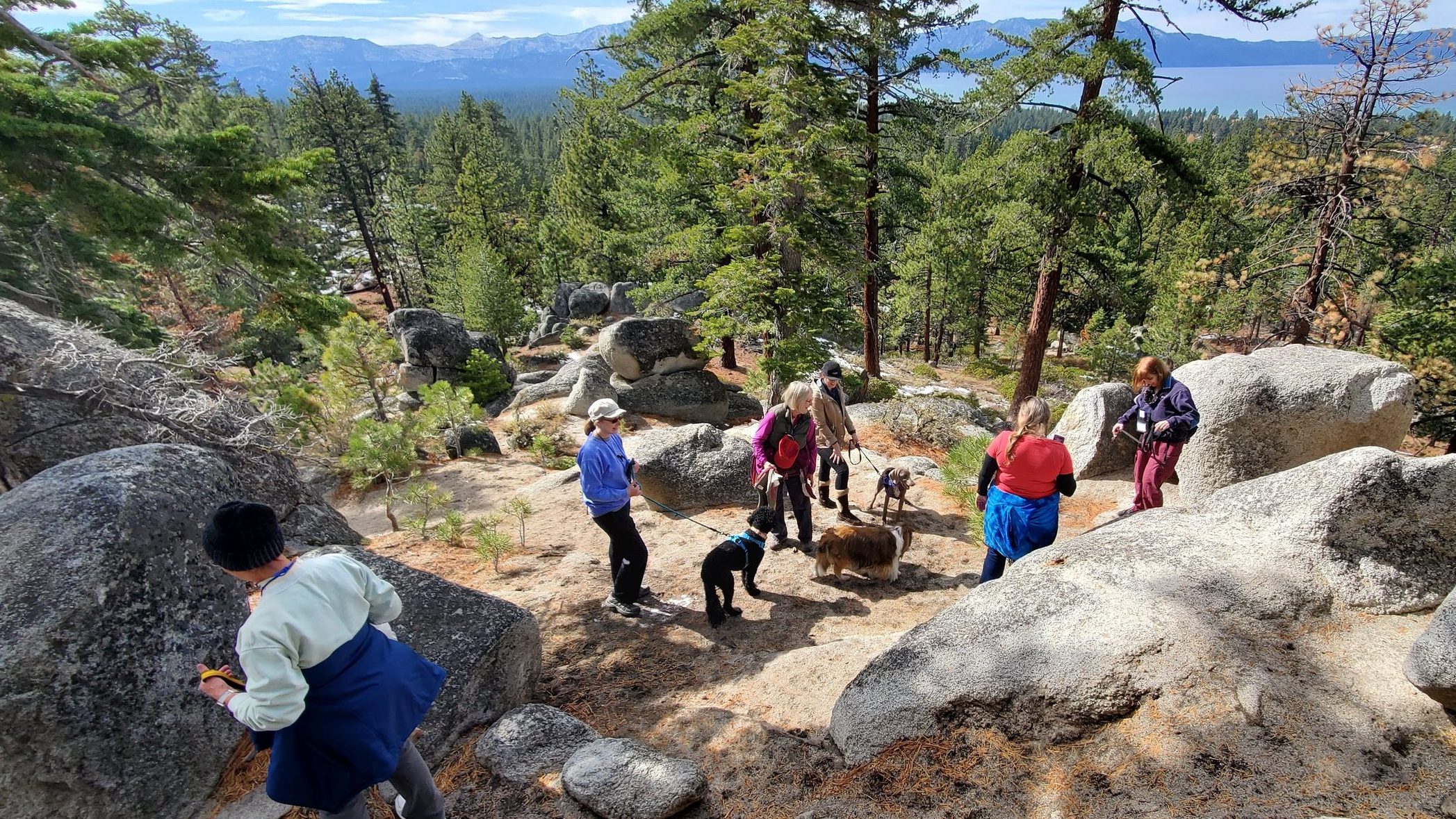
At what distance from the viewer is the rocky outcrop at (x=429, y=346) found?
1936cm

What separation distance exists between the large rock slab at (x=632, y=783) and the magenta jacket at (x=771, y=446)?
10.6ft

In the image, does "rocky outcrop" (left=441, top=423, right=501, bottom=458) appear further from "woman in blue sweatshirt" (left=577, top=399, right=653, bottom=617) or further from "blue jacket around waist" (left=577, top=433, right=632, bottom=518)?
"blue jacket around waist" (left=577, top=433, right=632, bottom=518)

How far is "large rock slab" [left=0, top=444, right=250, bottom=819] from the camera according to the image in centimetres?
308

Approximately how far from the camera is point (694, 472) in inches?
345

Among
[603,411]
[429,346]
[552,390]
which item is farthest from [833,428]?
[429,346]

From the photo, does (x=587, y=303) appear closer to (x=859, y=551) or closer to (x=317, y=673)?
(x=859, y=551)

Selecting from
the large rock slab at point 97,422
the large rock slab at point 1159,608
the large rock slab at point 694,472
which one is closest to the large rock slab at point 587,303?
the large rock slab at point 694,472

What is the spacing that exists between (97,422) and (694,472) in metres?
6.11

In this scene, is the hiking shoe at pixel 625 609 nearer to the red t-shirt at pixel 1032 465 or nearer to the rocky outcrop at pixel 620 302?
the red t-shirt at pixel 1032 465

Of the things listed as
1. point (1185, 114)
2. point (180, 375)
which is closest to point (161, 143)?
point (180, 375)

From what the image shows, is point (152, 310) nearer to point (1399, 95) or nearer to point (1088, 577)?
point (1088, 577)

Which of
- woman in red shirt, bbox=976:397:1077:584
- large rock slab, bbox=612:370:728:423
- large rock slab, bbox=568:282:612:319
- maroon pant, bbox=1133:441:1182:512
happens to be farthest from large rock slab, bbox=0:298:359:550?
large rock slab, bbox=568:282:612:319

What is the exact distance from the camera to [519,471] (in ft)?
38.2

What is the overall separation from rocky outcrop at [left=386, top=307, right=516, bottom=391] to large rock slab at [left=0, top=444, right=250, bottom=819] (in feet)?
53.3
